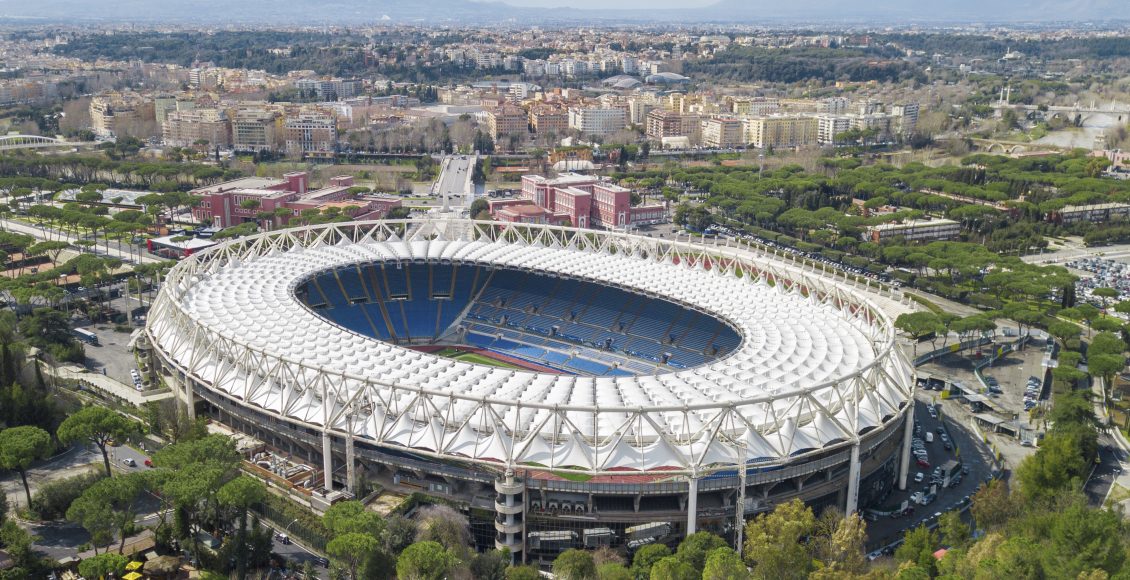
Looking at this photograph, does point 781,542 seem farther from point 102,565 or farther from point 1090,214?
point 1090,214

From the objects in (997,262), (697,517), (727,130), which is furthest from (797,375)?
(727,130)

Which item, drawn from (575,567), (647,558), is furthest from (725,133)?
(575,567)

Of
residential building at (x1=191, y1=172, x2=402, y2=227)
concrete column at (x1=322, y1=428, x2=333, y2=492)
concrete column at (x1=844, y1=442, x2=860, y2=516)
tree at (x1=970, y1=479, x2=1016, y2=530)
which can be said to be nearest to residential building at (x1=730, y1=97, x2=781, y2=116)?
residential building at (x1=191, y1=172, x2=402, y2=227)

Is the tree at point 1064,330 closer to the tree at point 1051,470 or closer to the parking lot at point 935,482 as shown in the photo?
the parking lot at point 935,482

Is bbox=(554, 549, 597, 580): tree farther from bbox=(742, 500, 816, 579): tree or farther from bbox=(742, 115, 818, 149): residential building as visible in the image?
bbox=(742, 115, 818, 149): residential building

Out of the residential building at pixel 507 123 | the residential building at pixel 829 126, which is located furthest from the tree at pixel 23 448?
the residential building at pixel 829 126

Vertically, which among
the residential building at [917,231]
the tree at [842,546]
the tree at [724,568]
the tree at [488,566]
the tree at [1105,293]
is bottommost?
the tree at [488,566]

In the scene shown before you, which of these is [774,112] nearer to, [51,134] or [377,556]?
[51,134]
